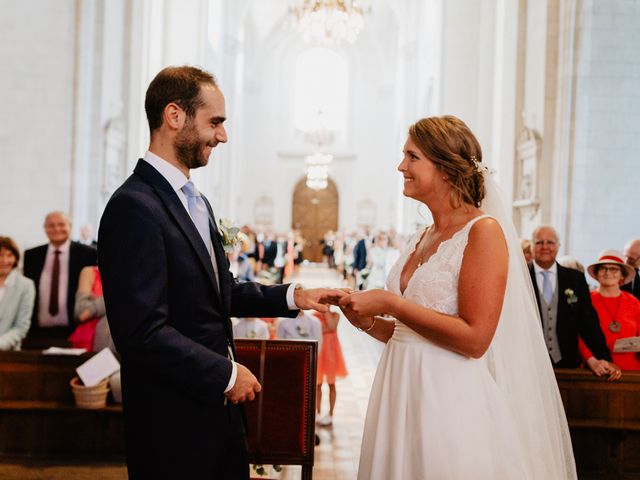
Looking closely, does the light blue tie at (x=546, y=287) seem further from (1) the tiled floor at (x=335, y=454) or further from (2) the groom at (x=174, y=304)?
(2) the groom at (x=174, y=304)

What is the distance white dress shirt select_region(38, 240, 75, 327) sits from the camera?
619cm

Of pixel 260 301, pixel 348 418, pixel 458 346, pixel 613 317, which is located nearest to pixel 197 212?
pixel 260 301

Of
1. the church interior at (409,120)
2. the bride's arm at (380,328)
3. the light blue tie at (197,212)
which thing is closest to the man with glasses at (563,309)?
the church interior at (409,120)

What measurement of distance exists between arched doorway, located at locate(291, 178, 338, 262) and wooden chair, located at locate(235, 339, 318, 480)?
1171 inches

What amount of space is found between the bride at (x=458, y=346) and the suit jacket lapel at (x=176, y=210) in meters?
0.60

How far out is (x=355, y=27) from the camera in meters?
20.3

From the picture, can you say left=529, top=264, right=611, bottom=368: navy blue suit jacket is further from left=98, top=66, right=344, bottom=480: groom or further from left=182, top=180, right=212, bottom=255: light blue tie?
left=182, top=180, right=212, bottom=255: light blue tie

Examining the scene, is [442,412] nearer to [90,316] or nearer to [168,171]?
[168,171]

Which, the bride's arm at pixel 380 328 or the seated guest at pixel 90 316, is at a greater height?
the bride's arm at pixel 380 328

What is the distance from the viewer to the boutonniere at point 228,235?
2697 millimetres

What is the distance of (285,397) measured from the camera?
13.8 ft

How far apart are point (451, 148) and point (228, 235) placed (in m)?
0.93

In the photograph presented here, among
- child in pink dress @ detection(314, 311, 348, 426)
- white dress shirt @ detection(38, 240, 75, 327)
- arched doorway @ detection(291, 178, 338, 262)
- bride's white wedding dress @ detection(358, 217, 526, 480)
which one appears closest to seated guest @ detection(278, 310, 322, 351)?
child in pink dress @ detection(314, 311, 348, 426)

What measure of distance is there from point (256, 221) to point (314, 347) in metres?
29.2
